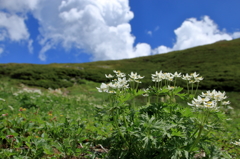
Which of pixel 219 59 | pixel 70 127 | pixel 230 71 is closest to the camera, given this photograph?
pixel 70 127

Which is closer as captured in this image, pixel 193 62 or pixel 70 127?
pixel 70 127

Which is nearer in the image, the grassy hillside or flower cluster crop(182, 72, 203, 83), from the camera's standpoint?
flower cluster crop(182, 72, 203, 83)

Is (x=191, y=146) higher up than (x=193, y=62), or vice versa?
(x=193, y=62)

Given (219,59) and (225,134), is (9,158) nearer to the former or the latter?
(225,134)

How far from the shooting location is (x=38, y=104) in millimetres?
7902

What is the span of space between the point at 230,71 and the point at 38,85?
3813 centimetres

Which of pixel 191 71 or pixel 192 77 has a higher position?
pixel 192 77

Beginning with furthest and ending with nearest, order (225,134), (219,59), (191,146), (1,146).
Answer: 1. (219,59)
2. (225,134)
3. (1,146)
4. (191,146)

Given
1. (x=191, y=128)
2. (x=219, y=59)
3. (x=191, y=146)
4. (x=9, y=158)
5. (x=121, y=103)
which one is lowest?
(x=9, y=158)

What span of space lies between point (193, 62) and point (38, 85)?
141 ft

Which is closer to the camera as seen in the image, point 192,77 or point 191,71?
point 192,77

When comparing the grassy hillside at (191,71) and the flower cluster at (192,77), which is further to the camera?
the grassy hillside at (191,71)

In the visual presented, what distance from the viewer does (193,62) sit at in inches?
2163

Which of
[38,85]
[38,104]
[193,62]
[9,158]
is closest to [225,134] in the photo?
[9,158]
